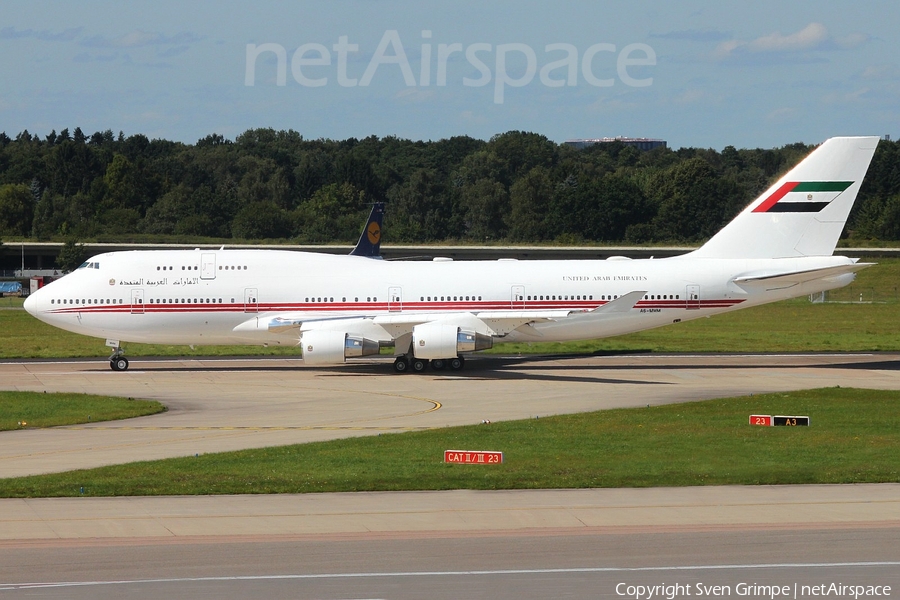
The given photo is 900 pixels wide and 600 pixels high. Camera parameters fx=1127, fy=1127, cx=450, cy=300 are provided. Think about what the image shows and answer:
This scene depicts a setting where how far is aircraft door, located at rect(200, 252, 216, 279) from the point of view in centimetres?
4394

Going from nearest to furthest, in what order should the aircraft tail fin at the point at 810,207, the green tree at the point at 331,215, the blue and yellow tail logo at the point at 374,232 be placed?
the aircraft tail fin at the point at 810,207 → the blue and yellow tail logo at the point at 374,232 → the green tree at the point at 331,215

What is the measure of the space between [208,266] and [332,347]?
6786 millimetres

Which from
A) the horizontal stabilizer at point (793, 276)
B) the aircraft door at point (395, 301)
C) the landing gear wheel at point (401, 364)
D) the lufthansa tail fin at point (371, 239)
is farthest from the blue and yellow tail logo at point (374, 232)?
the horizontal stabilizer at point (793, 276)

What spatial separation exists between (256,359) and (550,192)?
10359 cm

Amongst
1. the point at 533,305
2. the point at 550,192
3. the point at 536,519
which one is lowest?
the point at 536,519

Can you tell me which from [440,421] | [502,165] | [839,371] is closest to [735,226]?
[839,371]

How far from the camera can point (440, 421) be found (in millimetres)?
29797

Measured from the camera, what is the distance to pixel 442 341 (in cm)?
4106

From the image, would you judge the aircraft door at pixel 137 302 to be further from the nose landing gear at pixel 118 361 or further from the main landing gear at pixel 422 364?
the main landing gear at pixel 422 364

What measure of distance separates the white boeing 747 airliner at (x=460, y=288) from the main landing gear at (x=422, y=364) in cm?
5

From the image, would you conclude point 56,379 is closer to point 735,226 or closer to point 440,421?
point 440,421

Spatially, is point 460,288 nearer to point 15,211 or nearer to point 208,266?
point 208,266

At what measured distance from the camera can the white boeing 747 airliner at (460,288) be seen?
143 feet

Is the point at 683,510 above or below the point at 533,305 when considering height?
below
